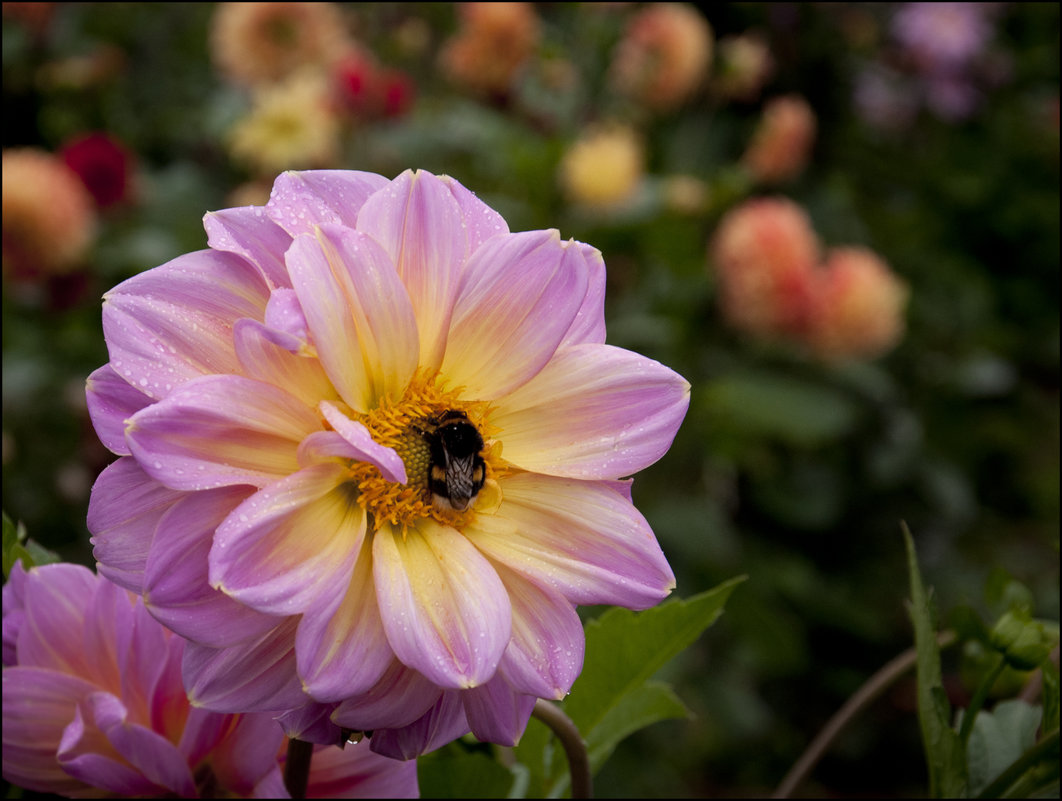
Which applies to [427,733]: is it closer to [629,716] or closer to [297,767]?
[297,767]

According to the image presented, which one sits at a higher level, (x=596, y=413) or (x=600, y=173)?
(x=596, y=413)

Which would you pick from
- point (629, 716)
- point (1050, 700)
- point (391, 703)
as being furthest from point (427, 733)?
point (1050, 700)

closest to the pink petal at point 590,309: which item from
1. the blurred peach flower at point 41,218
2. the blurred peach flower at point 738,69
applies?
the blurred peach flower at point 41,218

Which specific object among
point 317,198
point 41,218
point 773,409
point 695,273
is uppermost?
point 317,198

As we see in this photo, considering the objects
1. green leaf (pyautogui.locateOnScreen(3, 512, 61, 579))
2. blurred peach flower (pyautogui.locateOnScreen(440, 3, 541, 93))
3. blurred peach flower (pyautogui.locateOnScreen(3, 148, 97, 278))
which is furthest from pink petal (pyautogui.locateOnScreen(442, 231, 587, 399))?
blurred peach flower (pyautogui.locateOnScreen(440, 3, 541, 93))

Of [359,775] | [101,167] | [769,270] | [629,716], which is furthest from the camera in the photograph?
[769,270]

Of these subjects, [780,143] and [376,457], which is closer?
[376,457]
